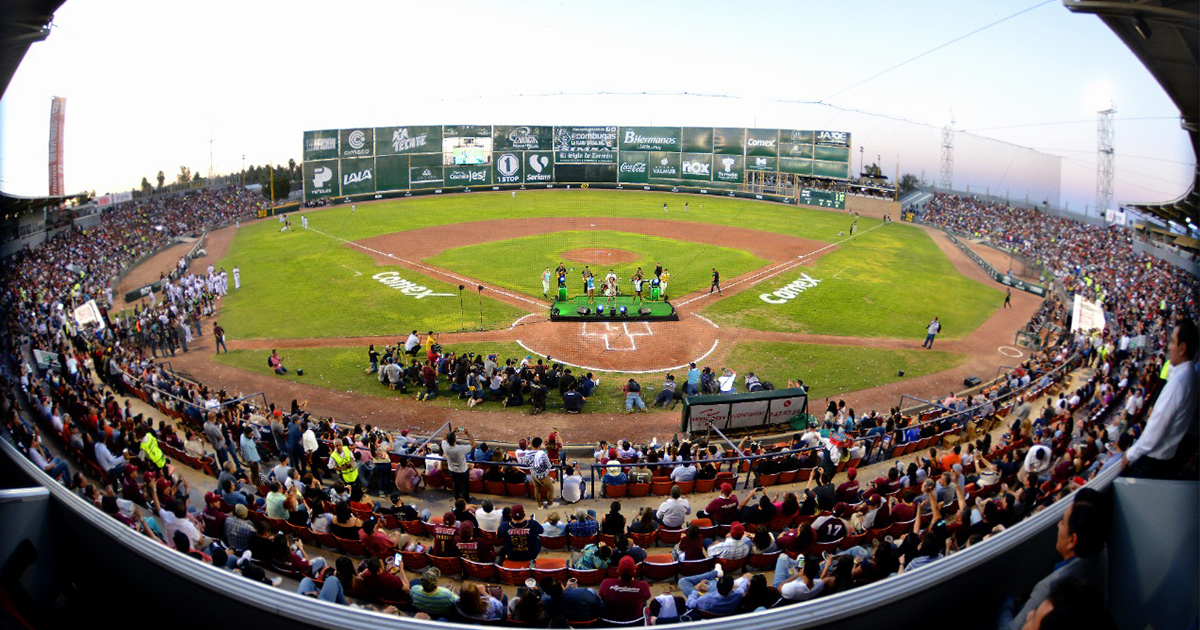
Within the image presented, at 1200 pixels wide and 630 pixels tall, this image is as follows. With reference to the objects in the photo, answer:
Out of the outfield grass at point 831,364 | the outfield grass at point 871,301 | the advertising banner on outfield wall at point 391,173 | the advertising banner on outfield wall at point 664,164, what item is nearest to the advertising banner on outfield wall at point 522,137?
the advertising banner on outfield wall at point 391,173

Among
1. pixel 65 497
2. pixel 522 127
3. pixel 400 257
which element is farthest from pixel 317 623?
pixel 522 127

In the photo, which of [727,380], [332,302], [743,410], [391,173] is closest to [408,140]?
[391,173]

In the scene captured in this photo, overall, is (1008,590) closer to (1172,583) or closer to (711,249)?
(1172,583)

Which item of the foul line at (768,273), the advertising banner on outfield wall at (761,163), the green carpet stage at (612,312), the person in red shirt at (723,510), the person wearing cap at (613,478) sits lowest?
the person wearing cap at (613,478)

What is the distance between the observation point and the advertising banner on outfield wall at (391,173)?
6125 centimetres

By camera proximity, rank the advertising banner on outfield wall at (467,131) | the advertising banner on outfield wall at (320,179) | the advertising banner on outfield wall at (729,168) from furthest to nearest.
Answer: the advertising banner on outfield wall at (729,168), the advertising banner on outfield wall at (467,131), the advertising banner on outfield wall at (320,179)

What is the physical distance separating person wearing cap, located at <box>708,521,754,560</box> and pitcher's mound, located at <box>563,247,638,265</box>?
27724 mm

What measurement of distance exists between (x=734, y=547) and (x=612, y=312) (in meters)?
17.9

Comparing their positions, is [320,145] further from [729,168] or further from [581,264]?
[729,168]

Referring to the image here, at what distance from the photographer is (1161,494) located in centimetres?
343

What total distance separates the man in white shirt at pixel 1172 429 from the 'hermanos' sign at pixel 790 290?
2571cm

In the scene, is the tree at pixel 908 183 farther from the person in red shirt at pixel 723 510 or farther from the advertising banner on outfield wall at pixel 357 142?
the person in red shirt at pixel 723 510

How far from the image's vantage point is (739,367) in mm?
21516

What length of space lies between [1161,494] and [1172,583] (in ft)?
1.46
